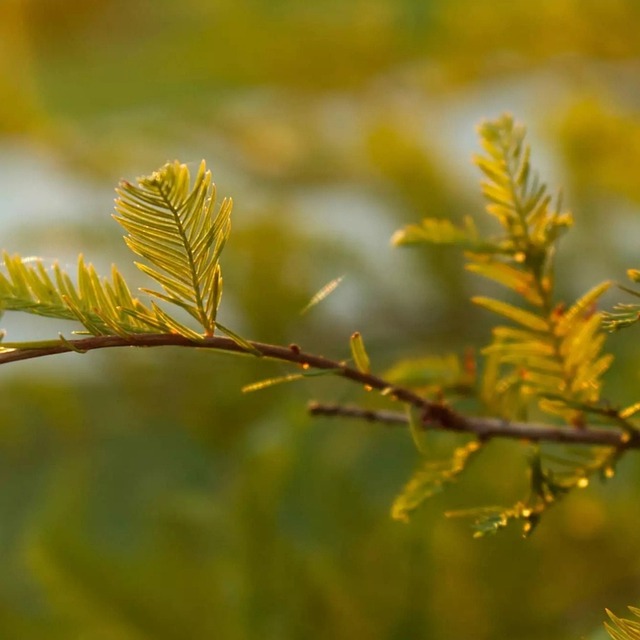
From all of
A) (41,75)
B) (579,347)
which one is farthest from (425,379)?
(41,75)

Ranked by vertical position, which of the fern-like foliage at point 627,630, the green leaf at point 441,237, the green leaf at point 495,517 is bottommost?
the fern-like foliage at point 627,630

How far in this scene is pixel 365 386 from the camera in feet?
0.37

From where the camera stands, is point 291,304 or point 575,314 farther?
point 291,304

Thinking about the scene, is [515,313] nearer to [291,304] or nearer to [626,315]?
[626,315]

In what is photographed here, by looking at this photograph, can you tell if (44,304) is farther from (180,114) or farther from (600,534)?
(180,114)

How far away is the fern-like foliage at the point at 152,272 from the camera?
0.10 m

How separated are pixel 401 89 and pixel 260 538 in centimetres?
46

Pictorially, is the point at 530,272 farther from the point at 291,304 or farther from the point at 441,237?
the point at 291,304

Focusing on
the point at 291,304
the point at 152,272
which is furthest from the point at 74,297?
the point at 291,304

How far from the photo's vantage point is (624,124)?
18.2 inches

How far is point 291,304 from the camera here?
1.48ft

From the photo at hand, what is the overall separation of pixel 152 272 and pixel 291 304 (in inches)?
13.7

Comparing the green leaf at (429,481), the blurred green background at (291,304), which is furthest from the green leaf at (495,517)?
the blurred green background at (291,304)

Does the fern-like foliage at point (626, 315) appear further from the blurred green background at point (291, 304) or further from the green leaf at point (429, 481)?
the blurred green background at point (291, 304)
